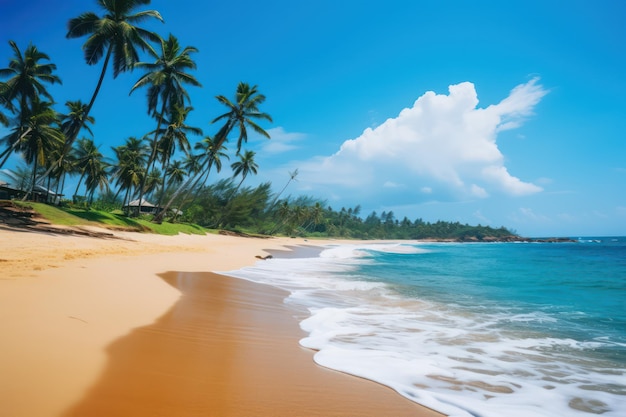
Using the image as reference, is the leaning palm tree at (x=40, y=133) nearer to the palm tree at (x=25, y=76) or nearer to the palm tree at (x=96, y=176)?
the palm tree at (x=25, y=76)

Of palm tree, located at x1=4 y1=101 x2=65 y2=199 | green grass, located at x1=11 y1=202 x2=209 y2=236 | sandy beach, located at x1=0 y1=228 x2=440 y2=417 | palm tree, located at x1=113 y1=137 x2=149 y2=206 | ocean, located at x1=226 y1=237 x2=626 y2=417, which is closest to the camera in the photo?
sandy beach, located at x1=0 y1=228 x2=440 y2=417

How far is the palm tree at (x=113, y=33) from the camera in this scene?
2027 cm

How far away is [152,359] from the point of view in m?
3.26

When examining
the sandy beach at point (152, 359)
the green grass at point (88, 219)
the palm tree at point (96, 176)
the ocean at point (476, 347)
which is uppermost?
the palm tree at point (96, 176)

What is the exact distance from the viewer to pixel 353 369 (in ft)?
11.7

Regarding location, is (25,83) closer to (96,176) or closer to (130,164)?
(130,164)

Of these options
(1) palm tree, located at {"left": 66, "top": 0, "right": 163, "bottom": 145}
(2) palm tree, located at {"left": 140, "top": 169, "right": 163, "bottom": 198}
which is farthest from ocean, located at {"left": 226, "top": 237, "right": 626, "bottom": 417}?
(2) palm tree, located at {"left": 140, "top": 169, "right": 163, "bottom": 198}

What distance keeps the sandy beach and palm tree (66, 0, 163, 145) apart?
19676 millimetres

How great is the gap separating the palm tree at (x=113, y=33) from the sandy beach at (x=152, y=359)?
19.7m

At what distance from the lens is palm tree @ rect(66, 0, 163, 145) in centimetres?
2027

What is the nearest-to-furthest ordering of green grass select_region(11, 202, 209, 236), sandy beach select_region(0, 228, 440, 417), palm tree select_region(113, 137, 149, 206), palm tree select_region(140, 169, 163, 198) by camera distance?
sandy beach select_region(0, 228, 440, 417), green grass select_region(11, 202, 209, 236), palm tree select_region(113, 137, 149, 206), palm tree select_region(140, 169, 163, 198)

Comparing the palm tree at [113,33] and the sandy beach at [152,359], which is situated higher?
the palm tree at [113,33]

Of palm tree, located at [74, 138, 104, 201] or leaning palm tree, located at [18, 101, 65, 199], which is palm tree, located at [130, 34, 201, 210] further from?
palm tree, located at [74, 138, 104, 201]

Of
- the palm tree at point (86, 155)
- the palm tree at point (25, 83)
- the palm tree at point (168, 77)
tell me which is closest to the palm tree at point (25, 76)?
the palm tree at point (25, 83)
